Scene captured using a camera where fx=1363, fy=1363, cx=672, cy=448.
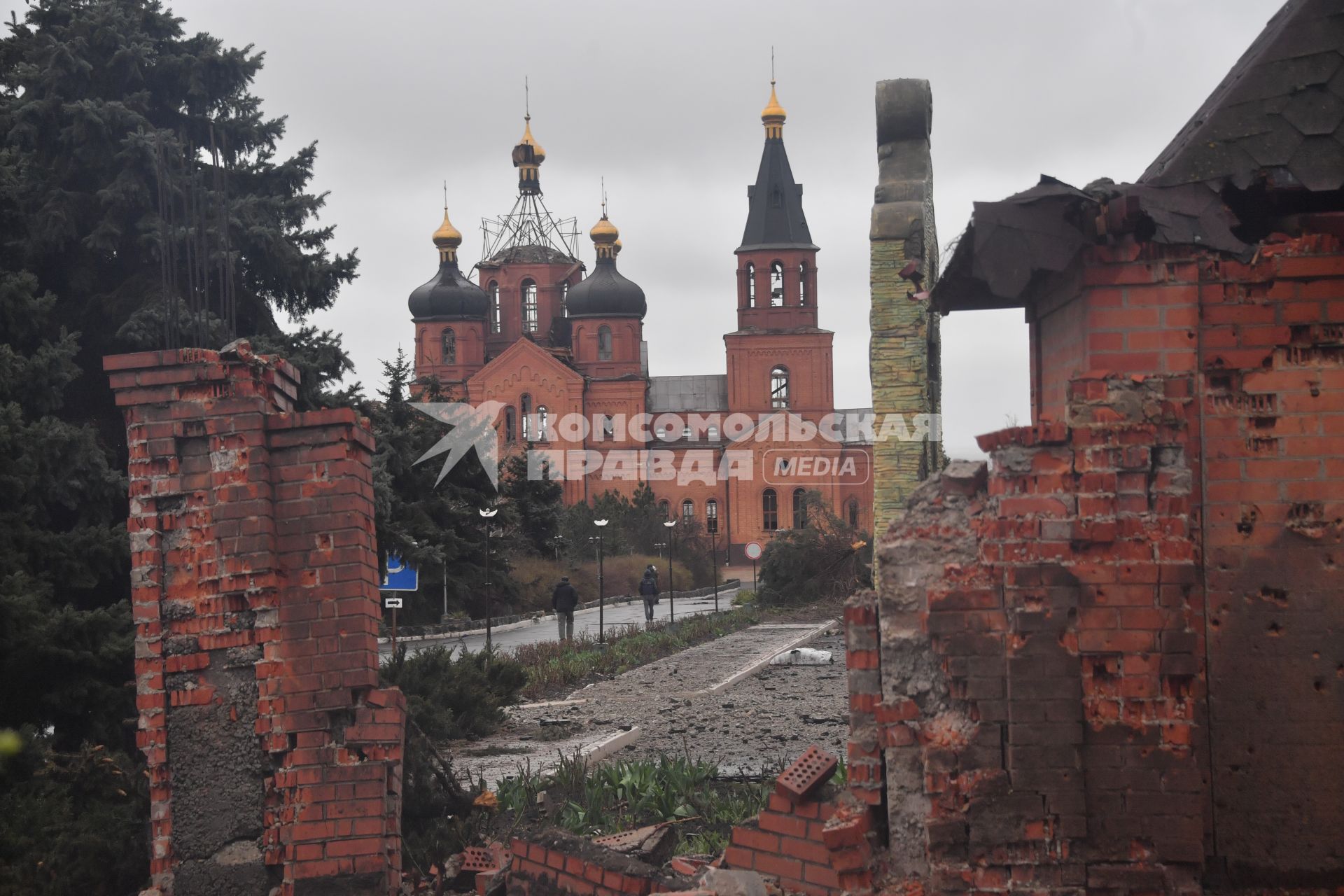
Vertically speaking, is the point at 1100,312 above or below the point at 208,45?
below

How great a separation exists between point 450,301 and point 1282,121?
229 ft

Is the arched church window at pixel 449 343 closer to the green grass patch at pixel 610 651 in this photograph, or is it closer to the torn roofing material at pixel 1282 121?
the green grass patch at pixel 610 651

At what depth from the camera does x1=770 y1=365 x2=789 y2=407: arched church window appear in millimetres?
71562

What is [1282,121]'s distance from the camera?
14.8 feet

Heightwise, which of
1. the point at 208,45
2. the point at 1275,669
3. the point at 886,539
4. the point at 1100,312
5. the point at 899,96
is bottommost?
the point at 1275,669

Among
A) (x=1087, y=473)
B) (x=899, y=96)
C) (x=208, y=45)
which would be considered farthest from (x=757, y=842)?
(x=208, y=45)

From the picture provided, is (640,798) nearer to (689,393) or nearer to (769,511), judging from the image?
(769,511)

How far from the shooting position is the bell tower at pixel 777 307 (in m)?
68.3

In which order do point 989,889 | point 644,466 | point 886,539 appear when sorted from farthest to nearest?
point 644,466, point 886,539, point 989,889

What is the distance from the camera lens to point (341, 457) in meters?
5.38

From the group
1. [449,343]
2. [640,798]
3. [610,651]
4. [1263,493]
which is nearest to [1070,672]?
[1263,493]

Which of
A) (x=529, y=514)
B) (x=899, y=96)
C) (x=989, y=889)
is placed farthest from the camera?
(x=529, y=514)

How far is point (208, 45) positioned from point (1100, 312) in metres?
12.4

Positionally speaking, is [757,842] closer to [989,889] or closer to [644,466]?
[989,889]
